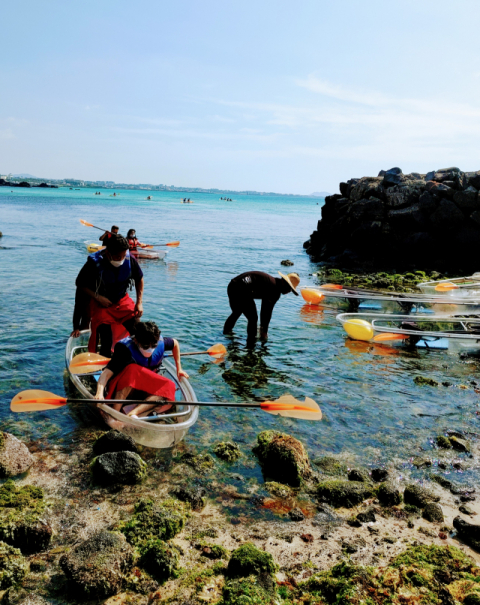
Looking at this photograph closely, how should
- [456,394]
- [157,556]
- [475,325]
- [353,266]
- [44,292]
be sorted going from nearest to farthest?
[157,556]
[456,394]
[475,325]
[44,292]
[353,266]

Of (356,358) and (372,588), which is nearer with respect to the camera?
(372,588)

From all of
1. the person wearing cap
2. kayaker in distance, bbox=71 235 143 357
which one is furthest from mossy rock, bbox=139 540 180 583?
the person wearing cap

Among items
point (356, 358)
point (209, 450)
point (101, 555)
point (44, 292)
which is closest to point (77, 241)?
point (44, 292)

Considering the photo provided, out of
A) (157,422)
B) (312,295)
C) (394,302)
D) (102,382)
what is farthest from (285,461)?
(394,302)

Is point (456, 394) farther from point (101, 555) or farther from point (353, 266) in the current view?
point (353, 266)

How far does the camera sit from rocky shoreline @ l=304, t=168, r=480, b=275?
2558 centimetres

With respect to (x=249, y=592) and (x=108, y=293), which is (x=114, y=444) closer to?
(x=108, y=293)

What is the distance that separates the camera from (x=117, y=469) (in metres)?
5.59

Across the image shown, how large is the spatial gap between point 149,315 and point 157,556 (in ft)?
31.9

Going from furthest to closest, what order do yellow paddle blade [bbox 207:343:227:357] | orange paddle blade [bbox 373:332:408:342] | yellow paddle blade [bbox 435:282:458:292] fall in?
yellow paddle blade [bbox 435:282:458:292] < orange paddle blade [bbox 373:332:408:342] < yellow paddle blade [bbox 207:343:227:357]

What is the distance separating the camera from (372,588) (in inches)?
162

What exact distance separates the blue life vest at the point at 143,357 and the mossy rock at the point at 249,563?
2.94 meters

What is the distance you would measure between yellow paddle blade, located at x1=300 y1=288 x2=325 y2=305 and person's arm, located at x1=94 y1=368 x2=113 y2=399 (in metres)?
10.6

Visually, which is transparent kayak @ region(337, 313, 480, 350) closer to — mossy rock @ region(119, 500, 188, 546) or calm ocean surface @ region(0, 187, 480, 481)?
calm ocean surface @ region(0, 187, 480, 481)
